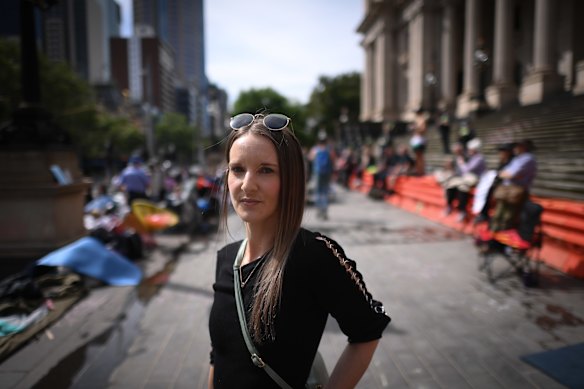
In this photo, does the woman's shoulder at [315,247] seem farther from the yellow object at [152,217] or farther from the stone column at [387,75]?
the stone column at [387,75]

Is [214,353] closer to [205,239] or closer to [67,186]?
[67,186]

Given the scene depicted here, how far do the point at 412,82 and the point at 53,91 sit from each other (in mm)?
30467

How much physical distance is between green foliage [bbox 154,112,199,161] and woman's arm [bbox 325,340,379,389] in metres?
104

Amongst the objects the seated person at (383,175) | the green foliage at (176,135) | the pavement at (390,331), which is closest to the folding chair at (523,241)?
the pavement at (390,331)

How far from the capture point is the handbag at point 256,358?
1.48 metres

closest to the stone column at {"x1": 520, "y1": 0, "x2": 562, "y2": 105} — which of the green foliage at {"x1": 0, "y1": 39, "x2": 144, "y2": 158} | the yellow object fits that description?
the yellow object

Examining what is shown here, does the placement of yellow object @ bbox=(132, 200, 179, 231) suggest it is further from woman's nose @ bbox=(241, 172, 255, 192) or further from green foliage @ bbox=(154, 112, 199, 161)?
green foliage @ bbox=(154, 112, 199, 161)

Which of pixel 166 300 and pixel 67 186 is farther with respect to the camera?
pixel 67 186

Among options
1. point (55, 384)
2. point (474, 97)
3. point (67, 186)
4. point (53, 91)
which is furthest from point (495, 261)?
point (53, 91)

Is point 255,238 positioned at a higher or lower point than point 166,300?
higher

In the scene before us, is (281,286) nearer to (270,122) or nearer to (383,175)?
(270,122)

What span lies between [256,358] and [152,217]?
7.51 meters

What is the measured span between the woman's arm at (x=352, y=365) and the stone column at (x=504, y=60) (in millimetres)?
24911

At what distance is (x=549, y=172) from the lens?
34.5ft
